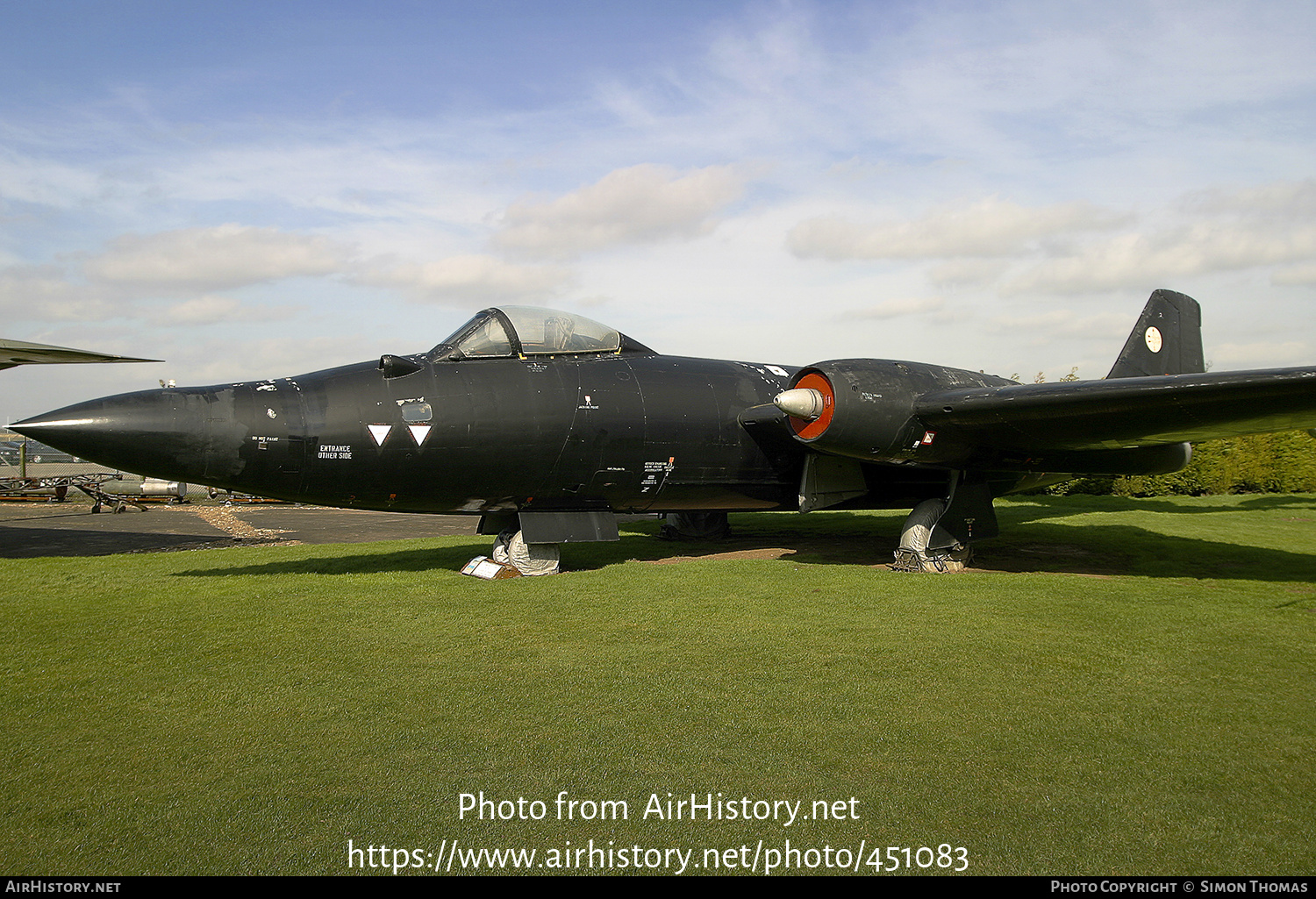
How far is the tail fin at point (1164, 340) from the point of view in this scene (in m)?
14.0

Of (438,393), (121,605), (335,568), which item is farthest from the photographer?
(335,568)

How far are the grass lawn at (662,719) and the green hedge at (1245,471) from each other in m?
14.4

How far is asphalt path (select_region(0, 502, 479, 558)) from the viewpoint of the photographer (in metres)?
14.7

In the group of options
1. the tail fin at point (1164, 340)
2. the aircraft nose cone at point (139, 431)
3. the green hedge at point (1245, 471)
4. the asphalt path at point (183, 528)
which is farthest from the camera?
the green hedge at point (1245, 471)

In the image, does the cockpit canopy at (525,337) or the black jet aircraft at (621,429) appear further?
the cockpit canopy at (525,337)

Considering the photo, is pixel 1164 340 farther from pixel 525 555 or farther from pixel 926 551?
pixel 525 555

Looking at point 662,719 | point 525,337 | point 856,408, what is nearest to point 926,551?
point 856,408

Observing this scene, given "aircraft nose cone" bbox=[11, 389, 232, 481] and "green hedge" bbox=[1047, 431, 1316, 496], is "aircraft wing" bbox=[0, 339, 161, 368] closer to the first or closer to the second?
"aircraft nose cone" bbox=[11, 389, 232, 481]

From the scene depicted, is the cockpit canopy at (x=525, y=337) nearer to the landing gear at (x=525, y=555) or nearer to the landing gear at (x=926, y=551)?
the landing gear at (x=525, y=555)

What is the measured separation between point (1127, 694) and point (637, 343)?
24.7ft

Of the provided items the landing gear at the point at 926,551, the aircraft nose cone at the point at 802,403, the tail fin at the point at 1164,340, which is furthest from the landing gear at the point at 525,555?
the tail fin at the point at 1164,340

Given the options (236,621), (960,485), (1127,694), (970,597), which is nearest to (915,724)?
(1127,694)

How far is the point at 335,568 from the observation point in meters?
10.9
